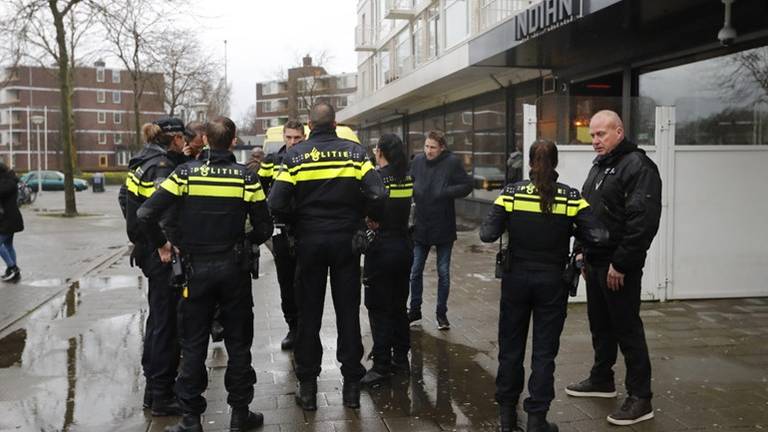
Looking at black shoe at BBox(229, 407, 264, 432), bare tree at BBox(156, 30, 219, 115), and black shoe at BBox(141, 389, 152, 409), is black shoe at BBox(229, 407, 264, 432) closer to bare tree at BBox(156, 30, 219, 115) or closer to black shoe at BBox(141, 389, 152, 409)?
black shoe at BBox(141, 389, 152, 409)

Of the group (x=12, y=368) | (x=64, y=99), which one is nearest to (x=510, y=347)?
(x=12, y=368)

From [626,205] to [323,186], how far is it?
1984 millimetres

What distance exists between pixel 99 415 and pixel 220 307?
1218 millimetres

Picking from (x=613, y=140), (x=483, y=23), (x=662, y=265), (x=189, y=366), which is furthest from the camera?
(x=483, y=23)

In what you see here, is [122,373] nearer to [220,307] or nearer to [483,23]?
[220,307]

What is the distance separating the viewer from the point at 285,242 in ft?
17.2

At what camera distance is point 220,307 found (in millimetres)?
4414

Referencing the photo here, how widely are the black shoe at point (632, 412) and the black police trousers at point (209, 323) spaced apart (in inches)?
91.9

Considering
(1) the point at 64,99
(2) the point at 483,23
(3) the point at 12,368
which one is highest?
(2) the point at 483,23

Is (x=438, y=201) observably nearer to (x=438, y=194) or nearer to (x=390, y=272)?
(x=438, y=194)

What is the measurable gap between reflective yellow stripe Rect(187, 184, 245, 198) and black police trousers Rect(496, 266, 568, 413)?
5.79ft

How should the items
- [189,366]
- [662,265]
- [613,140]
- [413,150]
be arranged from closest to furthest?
[189,366] → [613,140] → [662,265] → [413,150]

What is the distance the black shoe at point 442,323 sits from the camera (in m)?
7.03

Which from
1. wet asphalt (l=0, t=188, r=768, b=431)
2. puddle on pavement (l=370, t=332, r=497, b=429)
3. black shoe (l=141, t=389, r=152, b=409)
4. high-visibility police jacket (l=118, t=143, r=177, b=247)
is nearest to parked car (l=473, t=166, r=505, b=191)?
wet asphalt (l=0, t=188, r=768, b=431)
